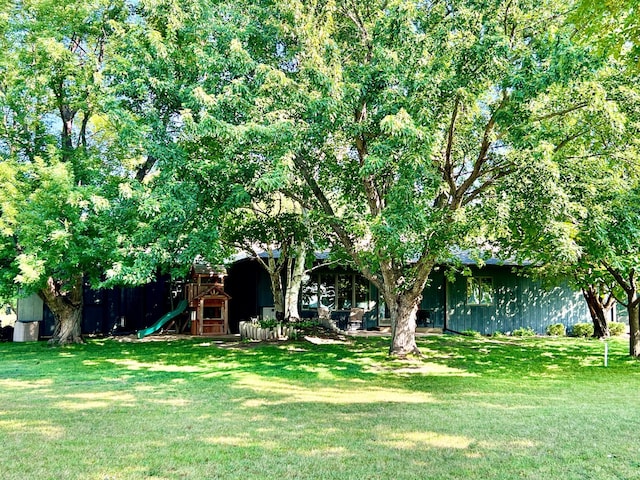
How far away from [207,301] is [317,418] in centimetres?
1293

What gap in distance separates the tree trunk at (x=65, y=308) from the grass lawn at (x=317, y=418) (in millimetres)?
2767

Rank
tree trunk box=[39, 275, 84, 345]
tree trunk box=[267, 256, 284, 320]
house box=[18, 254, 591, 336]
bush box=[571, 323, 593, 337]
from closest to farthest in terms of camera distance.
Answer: tree trunk box=[39, 275, 84, 345] → tree trunk box=[267, 256, 284, 320] → house box=[18, 254, 591, 336] → bush box=[571, 323, 593, 337]

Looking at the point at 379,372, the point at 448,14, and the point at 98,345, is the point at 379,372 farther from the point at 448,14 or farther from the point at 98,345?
the point at 98,345

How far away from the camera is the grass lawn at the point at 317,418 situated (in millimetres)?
4715

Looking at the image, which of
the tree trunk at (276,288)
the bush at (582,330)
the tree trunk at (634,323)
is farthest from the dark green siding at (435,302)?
A: the tree trunk at (634,323)

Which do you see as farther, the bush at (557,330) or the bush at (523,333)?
the bush at (557,330)

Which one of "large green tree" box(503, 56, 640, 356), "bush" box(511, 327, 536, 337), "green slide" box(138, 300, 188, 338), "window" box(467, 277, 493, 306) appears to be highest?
"large green tree" box(503, 56, 640, 356)

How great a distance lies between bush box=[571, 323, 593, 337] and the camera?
19922 millimetres

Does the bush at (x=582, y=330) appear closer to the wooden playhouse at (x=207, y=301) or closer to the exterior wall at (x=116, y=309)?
the wooden playhouse at (x=207, y=301)

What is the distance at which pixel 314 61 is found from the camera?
31.7 ft

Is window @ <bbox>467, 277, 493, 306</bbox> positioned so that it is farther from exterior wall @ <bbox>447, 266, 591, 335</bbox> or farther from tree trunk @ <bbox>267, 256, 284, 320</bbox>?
tree trunk @ <bbox>267, 256, 284, 320</bbox>

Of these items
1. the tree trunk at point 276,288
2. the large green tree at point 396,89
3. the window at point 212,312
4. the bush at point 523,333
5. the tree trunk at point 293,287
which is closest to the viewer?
the large green tree at point 396,89

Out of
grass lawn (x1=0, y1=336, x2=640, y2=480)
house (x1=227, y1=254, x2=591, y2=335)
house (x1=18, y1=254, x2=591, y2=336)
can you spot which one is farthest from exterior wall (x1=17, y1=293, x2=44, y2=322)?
house (x1=227, y1=254, x2=591, y2=335)

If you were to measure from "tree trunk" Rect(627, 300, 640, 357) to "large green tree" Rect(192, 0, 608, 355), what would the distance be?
16.5ft
